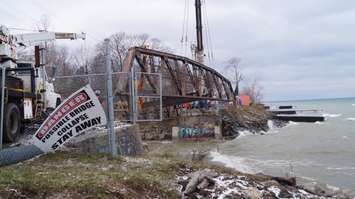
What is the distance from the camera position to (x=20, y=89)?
12.3 meters

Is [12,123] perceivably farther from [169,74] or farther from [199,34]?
[199,34]

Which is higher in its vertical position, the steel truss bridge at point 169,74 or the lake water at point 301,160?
the steel truss bridge at point 169,74

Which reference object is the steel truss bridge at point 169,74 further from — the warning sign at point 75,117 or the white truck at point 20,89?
the warning sign at point 75,117

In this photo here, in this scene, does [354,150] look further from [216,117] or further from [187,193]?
[187,193]

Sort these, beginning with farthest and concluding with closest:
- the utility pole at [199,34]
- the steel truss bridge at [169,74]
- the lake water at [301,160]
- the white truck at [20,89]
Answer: the utility pole at [199,34] → the steel truss bridge at [169,74] → the lake water at [301,160] → the white truck at [20,89]

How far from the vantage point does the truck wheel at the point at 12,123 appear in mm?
10977

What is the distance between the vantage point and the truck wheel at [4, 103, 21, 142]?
11.0 m

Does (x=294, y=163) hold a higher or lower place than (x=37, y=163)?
lower

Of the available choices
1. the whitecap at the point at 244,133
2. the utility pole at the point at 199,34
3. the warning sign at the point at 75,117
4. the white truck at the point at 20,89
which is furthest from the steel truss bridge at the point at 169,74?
the utility pole at the point at 199,34

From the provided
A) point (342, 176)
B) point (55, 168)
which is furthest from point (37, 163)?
point (342, 176)

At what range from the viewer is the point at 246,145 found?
105 ft

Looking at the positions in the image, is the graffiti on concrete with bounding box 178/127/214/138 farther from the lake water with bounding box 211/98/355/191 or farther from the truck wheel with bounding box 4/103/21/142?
the truck wheel with bounding box 4/103/21/142

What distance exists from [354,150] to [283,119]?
39190 mm

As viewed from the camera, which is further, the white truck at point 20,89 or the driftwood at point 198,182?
the white truck at point 20,89
